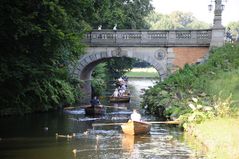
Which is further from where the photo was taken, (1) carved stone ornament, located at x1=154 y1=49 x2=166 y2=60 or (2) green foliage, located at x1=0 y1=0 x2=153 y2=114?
(1) carved stone ornament, located at x1=154 y1=49 x2=166 y2=60

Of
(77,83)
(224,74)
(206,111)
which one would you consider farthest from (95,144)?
(77,83)

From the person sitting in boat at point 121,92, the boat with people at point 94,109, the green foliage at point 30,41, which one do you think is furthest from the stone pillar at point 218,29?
the green foliage at point 30,41

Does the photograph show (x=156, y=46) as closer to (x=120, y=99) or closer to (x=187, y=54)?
(x=187, y=54)

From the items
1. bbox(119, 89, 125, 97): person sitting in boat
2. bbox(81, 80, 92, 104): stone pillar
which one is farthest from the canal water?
bbox(81, 80, 92, 104): stone pillar

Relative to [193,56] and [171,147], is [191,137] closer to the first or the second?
[171,147]

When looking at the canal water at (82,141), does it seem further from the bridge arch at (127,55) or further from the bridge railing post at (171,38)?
the bridge railing post at (171,38)

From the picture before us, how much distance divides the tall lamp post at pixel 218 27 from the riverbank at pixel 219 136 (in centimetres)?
1320

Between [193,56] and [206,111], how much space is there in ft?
43.0

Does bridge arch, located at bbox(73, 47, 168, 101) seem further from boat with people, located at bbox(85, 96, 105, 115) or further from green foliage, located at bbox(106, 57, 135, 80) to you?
green foliage, located at bbox(106, 57, 135, 80)

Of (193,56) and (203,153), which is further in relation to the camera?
(193,56)

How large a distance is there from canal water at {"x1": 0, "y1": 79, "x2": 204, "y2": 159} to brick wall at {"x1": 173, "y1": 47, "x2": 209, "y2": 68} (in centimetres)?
822

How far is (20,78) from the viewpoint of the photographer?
17297mm

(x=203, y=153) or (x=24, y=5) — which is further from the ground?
(x=24, y=5)

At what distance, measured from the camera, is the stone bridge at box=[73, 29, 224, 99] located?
3419 cm
